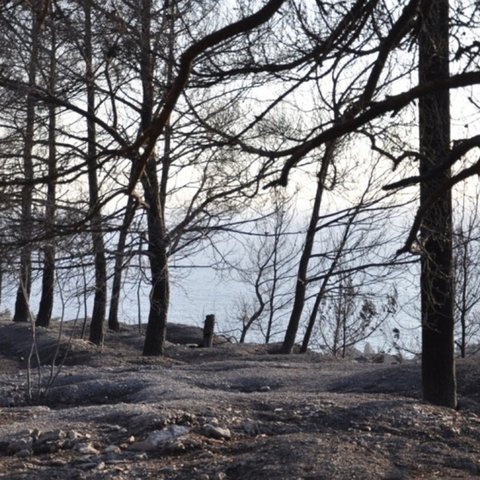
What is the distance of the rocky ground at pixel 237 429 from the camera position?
21.2 feet

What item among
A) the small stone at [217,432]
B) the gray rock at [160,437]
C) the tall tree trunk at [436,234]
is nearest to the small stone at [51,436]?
the gray rock at [160,437]

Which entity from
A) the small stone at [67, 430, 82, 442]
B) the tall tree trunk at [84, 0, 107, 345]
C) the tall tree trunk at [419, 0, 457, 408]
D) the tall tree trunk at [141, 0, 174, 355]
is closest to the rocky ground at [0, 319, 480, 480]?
the small stone at [67, 430, 82, 442]

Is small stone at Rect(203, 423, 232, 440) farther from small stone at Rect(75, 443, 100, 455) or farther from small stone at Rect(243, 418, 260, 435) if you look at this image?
small stone at Rect(75, 443, 100, 455)

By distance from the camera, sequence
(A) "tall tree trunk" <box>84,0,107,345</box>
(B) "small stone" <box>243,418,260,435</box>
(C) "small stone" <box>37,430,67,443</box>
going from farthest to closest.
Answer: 1. (A) "tall tree trunk" <box>84,0,107,345</box>
2. (B) "small stone" <box>243,418,260,435</box>
3. (C) "small stone" <box>37,430,67,443</box>

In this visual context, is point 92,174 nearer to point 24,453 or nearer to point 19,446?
point 19,446

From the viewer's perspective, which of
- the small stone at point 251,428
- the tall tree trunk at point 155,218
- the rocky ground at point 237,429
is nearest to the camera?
the rocky ground at point 237,429

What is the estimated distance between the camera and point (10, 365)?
690 inches

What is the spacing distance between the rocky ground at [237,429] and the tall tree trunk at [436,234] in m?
0.45

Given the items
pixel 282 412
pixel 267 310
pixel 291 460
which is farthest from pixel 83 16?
pixel 267 310

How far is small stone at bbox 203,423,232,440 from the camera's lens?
7.37 meters

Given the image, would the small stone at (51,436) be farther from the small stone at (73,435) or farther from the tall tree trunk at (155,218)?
the tall tree trunk at (155,218)

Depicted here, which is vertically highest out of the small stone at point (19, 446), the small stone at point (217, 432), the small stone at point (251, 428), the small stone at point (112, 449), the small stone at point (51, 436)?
the small stone at point (251, 428)

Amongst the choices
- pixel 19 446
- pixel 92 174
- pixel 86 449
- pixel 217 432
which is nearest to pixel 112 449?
pixel 86 449

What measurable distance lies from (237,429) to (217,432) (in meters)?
0.30
